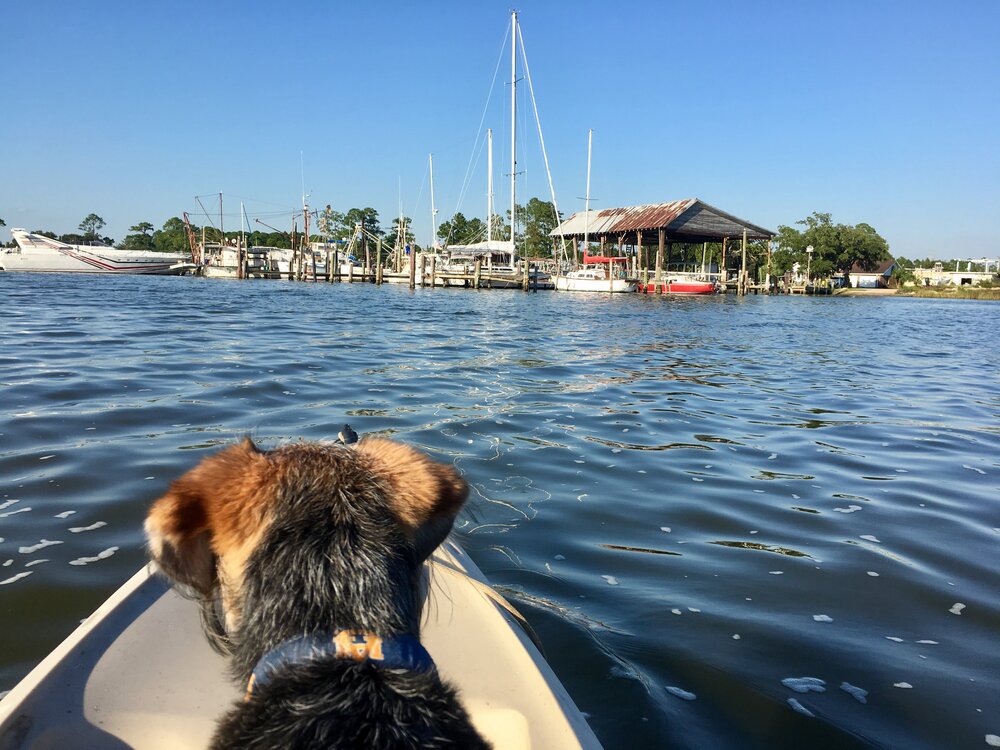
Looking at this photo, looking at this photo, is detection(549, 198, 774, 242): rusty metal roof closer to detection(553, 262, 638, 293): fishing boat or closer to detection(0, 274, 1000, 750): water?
detection(553, 262, 638, 293): fishing boat

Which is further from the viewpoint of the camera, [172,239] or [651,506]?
[172,239]

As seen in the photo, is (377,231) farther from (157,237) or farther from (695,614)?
(695,614)

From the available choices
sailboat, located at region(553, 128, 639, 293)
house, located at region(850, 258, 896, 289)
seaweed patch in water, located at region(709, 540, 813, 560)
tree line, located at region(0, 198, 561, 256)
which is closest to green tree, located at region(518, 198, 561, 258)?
tree line, located at region(0, 198, 561, 256)

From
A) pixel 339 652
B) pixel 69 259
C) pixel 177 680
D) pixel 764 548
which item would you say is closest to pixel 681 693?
pixel 764 548

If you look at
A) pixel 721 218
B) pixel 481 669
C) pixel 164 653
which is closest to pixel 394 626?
pixel 481 669

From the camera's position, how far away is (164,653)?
2.38 metres

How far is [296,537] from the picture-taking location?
53.6 inches

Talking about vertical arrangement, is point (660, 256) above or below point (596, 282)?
above

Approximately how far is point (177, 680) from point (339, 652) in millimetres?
1499

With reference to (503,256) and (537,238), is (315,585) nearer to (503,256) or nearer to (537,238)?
(503,256)

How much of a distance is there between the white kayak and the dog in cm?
73

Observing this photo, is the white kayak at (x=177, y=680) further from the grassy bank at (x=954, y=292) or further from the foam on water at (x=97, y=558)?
the grassy bank at (x=954, y=292)

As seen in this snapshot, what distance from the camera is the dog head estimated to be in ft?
4.35

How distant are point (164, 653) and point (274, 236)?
12997cm
